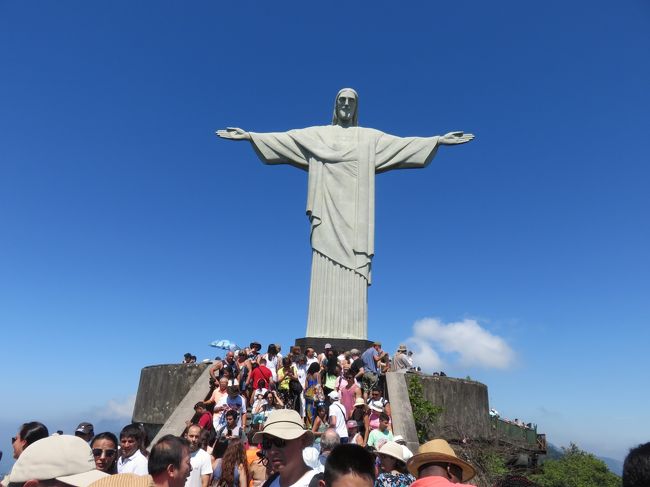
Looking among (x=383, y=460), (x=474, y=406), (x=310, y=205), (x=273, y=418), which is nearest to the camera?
(x=273, y=418)

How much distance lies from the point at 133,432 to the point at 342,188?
10757mm

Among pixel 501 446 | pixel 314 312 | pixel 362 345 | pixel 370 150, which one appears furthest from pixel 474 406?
pixel 370 150

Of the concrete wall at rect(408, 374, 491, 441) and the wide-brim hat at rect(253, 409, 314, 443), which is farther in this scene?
the concrete wall at rect(408, 374, 491, 441)

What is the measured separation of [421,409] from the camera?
1057 centimetres

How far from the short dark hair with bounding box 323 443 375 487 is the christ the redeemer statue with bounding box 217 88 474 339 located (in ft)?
37.7

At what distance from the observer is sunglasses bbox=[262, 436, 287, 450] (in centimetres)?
317

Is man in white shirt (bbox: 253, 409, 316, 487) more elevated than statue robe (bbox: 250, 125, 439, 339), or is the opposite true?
statue robe (bbox: 250, 125, 439, 339)

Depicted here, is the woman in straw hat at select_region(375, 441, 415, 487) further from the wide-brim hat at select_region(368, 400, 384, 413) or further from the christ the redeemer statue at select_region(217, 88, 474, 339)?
the christ the redeemer statue at select_region(217, 88, 474, 339)

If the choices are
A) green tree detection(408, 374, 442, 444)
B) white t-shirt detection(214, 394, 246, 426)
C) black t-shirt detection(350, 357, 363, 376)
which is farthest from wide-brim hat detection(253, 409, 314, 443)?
green tree detection(408, 374, 442, 444)

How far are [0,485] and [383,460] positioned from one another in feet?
7.87

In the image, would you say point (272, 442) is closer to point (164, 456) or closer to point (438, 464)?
point (164, 456)

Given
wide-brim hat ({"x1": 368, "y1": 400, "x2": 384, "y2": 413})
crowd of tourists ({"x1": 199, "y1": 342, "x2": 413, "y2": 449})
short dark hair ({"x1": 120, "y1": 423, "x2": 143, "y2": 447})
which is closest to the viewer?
short dark hair ({"x1": 120, "y1": 423, "x2": 143, "y2": 447})

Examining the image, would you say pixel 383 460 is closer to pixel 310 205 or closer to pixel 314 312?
pixel 314 312

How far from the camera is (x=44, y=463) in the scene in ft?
8.44
